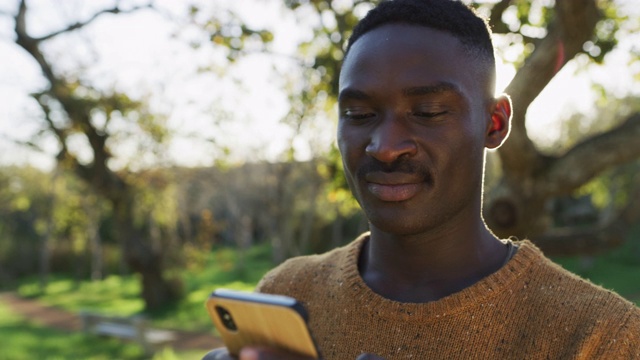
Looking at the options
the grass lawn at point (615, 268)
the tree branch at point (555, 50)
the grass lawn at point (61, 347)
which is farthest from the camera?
the grass lawn at point (615, 268)

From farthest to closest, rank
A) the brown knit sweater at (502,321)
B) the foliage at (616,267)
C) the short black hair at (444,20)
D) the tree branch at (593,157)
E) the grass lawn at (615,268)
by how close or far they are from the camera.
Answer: the foliage at (616,267), the grass lawn at (615,268), the tree branch at (593,157), the short black hair at (444,20), the brown knit sweater at (502,321)

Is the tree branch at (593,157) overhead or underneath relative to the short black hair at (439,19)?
underneath

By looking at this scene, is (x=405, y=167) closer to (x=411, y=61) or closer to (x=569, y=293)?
(x=411, y=61)

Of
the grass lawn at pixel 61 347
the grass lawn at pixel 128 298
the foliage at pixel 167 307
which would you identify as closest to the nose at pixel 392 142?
the grass lawn at pixel 128 298

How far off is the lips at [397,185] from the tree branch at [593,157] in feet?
12.5

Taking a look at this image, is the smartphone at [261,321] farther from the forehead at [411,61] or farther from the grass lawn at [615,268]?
the grass lawn at [615,268]

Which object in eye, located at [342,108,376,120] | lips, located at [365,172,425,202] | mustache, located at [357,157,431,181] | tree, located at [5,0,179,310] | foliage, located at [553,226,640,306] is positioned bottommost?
foliage, located at [553,226,640,306]

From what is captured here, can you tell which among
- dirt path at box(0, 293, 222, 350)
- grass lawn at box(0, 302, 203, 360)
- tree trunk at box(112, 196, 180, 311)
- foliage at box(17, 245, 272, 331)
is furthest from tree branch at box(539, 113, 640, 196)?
tree trunk at box(112, 196, 180, 311)

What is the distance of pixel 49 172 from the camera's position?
2908 cm

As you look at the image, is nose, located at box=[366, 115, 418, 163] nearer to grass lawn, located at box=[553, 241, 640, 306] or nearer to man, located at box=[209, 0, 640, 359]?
man, located at box=[209, 0, 640, 359]

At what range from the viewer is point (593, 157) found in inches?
191

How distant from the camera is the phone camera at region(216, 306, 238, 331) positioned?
3.96 feet

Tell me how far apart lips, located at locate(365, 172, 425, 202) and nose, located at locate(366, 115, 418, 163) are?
36mm

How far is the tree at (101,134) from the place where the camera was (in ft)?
40.7
